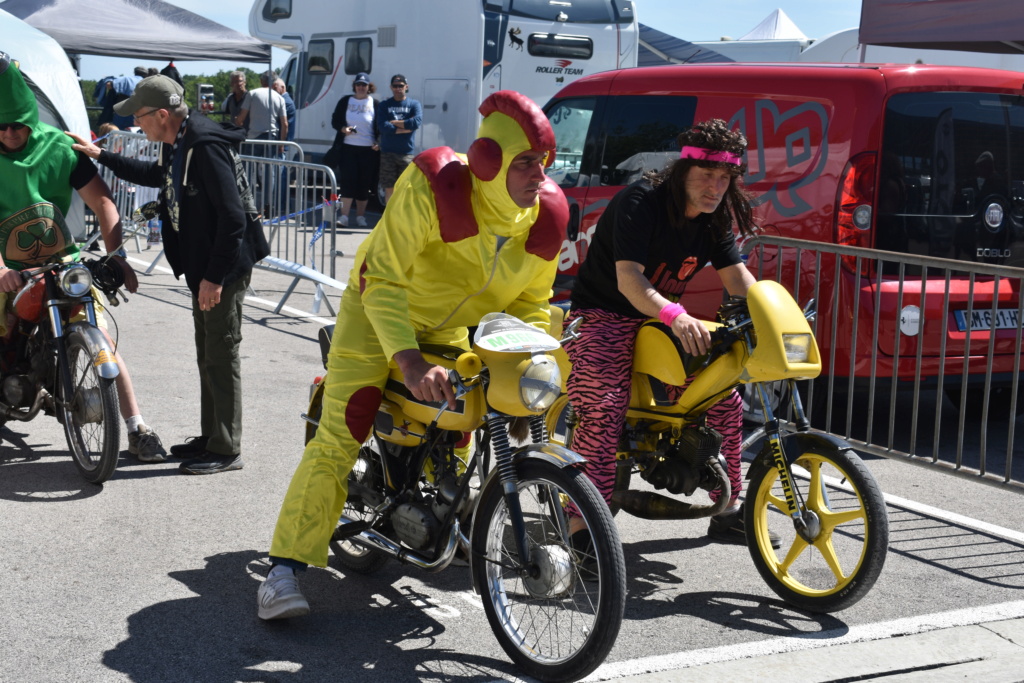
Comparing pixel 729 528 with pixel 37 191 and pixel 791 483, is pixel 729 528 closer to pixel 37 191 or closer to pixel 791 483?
pixel 791 483

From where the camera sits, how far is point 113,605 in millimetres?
4270

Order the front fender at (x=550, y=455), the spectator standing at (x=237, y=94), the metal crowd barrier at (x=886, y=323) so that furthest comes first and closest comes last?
the spectator standing at (x=237, y=94)
the metal crowd barrier at (x=886, y=323)
the front fender at (x=550, y=455)

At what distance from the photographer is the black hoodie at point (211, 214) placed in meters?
5.61

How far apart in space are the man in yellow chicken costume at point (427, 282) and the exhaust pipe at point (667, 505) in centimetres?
97

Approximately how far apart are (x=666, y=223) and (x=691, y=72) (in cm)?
309

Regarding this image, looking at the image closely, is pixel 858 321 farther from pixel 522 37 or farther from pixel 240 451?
pixel 522 37

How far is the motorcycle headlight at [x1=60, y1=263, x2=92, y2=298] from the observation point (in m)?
5.69

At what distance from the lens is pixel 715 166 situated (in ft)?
14.9

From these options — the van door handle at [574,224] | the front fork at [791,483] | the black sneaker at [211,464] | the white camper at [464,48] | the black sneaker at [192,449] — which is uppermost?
the white camper at [464,48]

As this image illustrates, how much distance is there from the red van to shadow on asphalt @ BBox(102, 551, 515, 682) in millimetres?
3022

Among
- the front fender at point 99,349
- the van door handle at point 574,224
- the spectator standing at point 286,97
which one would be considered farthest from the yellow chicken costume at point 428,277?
the spectator standing at point 286,97

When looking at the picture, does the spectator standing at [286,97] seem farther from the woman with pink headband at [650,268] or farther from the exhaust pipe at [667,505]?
the exhaust pipe at [667,505]

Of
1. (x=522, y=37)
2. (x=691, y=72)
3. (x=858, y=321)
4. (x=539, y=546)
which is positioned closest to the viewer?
(x=539, y=546)

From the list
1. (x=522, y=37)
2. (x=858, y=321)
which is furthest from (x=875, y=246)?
(x=522, y=37)
